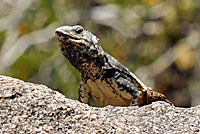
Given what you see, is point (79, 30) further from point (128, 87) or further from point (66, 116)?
point (66, 116)

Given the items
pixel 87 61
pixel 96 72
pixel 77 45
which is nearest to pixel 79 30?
pixel 77 45

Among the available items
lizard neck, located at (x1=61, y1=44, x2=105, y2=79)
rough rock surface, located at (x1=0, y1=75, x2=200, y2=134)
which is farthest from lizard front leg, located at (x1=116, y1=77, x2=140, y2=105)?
rough rock surface, located at (x1=0, y1=75, x2=200, y2=134)

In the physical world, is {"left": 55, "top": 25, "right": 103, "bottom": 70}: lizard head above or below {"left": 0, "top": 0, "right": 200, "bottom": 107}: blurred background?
below

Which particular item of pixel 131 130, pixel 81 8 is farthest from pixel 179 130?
pixel 81 8

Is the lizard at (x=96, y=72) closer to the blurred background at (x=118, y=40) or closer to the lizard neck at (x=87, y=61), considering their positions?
the lizard neck at (x=87, y=61)

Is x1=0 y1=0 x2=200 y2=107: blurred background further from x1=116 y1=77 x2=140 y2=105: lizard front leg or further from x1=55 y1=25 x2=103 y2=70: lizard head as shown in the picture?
x1=55 y1=25 x2=103 y2=70: lizard head

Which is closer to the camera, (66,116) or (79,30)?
(66,116)

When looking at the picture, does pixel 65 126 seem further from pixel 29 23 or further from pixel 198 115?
pixel 29 23
